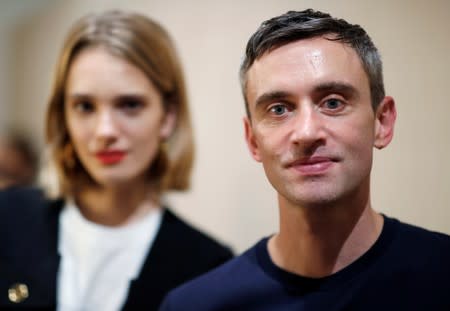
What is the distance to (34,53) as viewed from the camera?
1.97 meters

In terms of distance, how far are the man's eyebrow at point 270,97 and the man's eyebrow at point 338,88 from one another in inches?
1.6

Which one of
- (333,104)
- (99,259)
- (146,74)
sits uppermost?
(333,104)

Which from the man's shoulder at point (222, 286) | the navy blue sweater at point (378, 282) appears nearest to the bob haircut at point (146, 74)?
the man's shoulder at point (222, 286)

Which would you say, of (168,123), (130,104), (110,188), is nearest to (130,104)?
(130,104)

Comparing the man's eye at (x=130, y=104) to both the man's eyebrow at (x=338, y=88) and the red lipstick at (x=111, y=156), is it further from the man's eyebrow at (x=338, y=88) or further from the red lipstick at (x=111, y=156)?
the man's eyebrow at (x=338, y=88)

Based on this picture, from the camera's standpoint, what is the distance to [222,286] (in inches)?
35.5

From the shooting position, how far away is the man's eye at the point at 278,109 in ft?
2.43

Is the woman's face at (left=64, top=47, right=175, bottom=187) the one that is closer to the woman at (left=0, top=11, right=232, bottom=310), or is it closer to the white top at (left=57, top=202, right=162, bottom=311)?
the woman at (left=0, top=11, right=232, bottom=310)

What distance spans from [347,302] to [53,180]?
34.2 inches

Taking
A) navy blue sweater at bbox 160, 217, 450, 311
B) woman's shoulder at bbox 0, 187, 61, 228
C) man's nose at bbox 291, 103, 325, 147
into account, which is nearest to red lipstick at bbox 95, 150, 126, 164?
woman's shoulder at bbox 0, 187, 61, 228

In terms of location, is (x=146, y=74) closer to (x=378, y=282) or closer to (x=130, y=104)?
(x=130, y=104)

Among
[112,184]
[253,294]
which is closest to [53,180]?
[112,184]

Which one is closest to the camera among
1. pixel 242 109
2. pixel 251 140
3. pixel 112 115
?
pixel 251 140

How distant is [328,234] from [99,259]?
65 cm
